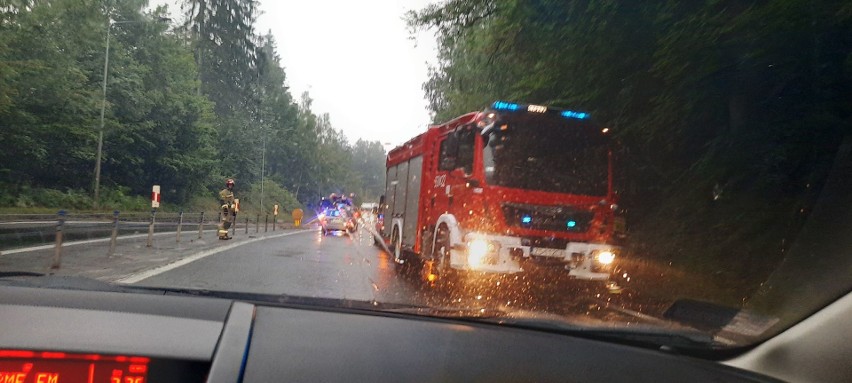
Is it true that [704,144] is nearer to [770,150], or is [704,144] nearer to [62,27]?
[770,150]

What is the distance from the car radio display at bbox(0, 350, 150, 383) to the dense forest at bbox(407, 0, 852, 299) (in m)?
6.50

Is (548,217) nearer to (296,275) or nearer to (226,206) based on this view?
(296,275)

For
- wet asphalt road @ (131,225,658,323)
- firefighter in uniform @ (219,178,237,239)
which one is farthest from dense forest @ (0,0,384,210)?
wet asphalt road @ (131,225,658,323)

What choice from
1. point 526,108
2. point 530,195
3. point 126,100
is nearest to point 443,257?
point 530,195

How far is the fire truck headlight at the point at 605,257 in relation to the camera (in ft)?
31.4

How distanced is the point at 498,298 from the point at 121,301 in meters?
6.18

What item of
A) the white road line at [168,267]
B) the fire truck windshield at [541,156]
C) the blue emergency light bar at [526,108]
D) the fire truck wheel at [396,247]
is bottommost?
the white road line at [168,267]

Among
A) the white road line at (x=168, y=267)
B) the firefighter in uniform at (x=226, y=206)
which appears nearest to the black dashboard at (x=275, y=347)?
the white road line at (x=168, y=267)

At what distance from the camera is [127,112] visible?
93.7 ft

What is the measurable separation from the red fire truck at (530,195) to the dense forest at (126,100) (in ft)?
49.2

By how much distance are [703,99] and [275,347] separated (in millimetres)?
9391

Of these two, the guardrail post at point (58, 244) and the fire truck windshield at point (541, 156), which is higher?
the fire truck windshield at point (541, 156)

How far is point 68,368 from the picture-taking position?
2.13 metres

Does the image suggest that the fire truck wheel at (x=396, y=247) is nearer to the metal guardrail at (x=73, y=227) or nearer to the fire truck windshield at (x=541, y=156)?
the fire truck windshield at (x=541, y=156)
